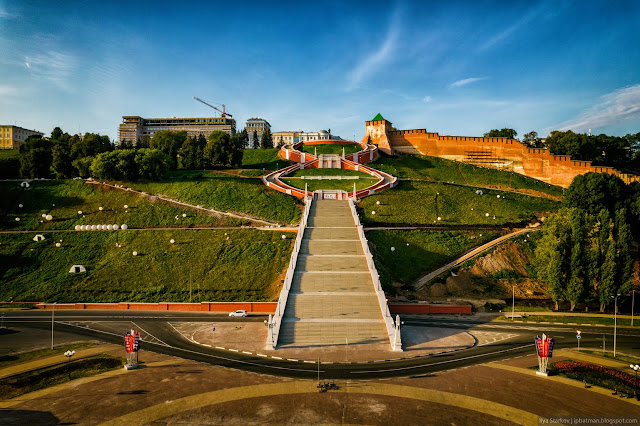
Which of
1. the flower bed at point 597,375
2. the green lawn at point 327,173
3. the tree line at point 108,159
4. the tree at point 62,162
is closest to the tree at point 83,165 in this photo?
the tree line at point 108,159

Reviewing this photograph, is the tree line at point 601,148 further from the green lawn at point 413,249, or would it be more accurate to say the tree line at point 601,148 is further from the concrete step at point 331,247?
the concrete step at point 331,247

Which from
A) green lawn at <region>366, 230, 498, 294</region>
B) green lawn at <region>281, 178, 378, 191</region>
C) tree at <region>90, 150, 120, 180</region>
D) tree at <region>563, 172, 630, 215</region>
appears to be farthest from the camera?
green lawn at <region>281, 178, 378, 191</region>

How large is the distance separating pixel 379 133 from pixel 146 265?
7313 cm

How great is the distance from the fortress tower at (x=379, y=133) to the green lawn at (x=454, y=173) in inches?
194

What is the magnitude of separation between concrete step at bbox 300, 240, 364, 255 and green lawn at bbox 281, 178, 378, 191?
81.6 feet

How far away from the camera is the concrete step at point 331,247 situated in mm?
47219

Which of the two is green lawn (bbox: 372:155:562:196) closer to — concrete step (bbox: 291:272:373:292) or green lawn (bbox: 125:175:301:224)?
green lawn (bbox: 125:175:301:224)

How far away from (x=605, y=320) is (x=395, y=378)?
1175 inches

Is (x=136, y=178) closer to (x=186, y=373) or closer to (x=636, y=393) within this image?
(x=186, y=373)

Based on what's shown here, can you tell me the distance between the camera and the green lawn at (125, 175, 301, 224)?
63.0m

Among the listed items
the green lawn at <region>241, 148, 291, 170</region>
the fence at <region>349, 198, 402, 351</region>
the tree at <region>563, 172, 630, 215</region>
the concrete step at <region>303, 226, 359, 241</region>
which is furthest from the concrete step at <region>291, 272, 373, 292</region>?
the green lawn at <region>241, 148, 291, 170</region>

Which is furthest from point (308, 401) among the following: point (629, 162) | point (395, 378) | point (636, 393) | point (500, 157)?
point (629, 162)

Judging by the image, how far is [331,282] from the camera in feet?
132

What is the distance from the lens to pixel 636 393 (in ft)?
75.7
